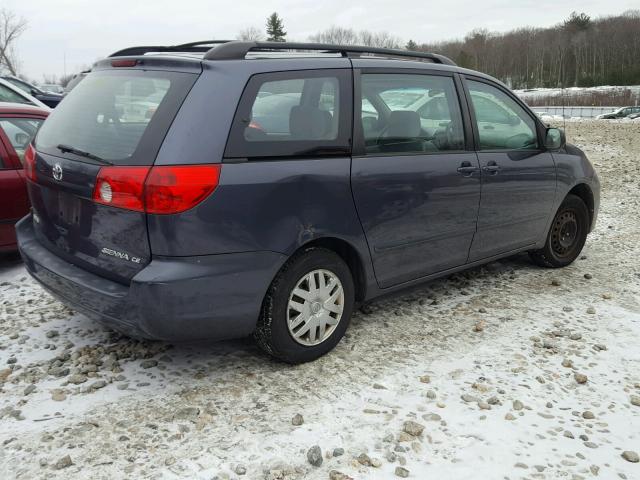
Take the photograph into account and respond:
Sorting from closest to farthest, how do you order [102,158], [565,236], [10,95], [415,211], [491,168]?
[102,158] < [415,211] < [491,168] < [565,236] < [10,95]

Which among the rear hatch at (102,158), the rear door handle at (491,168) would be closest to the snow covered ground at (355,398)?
the rear hatch at (102,158)

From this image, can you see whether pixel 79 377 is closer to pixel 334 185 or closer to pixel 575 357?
pixel 334 185

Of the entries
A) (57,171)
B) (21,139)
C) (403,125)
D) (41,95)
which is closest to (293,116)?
(403,125)

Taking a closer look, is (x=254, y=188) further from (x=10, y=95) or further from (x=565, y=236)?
(x=10, y=95)

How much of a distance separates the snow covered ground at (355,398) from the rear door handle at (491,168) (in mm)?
1003

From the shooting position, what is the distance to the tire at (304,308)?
325 centimetres

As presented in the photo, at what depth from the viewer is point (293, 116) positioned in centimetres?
328

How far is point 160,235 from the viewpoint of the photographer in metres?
2.85

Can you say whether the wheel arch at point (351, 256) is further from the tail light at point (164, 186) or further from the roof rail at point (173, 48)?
the roof rail at point (173, 48)

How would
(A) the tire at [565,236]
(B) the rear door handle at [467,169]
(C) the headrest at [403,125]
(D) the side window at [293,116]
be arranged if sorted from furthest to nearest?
(A) the tire at [565,236]
(B) the rear door handle at [467,169]
(C) the headrest at [403,125]
(D) the side window at [293,116]

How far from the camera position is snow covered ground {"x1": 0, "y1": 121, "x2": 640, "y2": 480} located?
263 centimetres

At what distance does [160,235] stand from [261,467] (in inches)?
45.5

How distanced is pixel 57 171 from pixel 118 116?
46cm

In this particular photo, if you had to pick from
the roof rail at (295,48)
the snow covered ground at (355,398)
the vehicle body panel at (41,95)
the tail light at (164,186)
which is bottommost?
the snow covered ground at (355,398)
